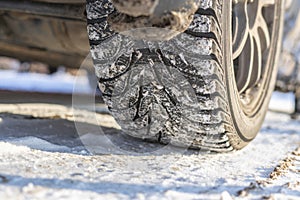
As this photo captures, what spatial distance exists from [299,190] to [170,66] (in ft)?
1.82

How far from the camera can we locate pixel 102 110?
302 cm

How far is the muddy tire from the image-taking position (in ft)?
4.95

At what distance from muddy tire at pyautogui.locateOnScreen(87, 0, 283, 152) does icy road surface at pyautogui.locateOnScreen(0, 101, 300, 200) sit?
111mm

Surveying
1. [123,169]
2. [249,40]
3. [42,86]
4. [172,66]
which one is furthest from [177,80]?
[42,86]

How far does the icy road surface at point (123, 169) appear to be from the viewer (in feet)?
4.03

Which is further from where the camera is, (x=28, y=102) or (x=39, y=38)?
(x=28, y=102)

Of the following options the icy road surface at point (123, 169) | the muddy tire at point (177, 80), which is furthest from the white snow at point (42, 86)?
the muddy tire at point (177, 80)

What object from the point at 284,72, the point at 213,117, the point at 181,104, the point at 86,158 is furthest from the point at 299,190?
the point at 284,72

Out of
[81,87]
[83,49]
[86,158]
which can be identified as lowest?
[81,87]

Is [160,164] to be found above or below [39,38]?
below

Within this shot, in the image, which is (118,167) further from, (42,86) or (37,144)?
(42,86)

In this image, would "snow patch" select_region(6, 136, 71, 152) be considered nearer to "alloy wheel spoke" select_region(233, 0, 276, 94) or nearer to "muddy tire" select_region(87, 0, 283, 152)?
"muddy tire" select_region(87, 0, 283, 152)

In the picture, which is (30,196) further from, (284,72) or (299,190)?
(284,72)

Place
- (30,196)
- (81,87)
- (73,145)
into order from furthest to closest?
(81,87), (73,145), (30,196)
